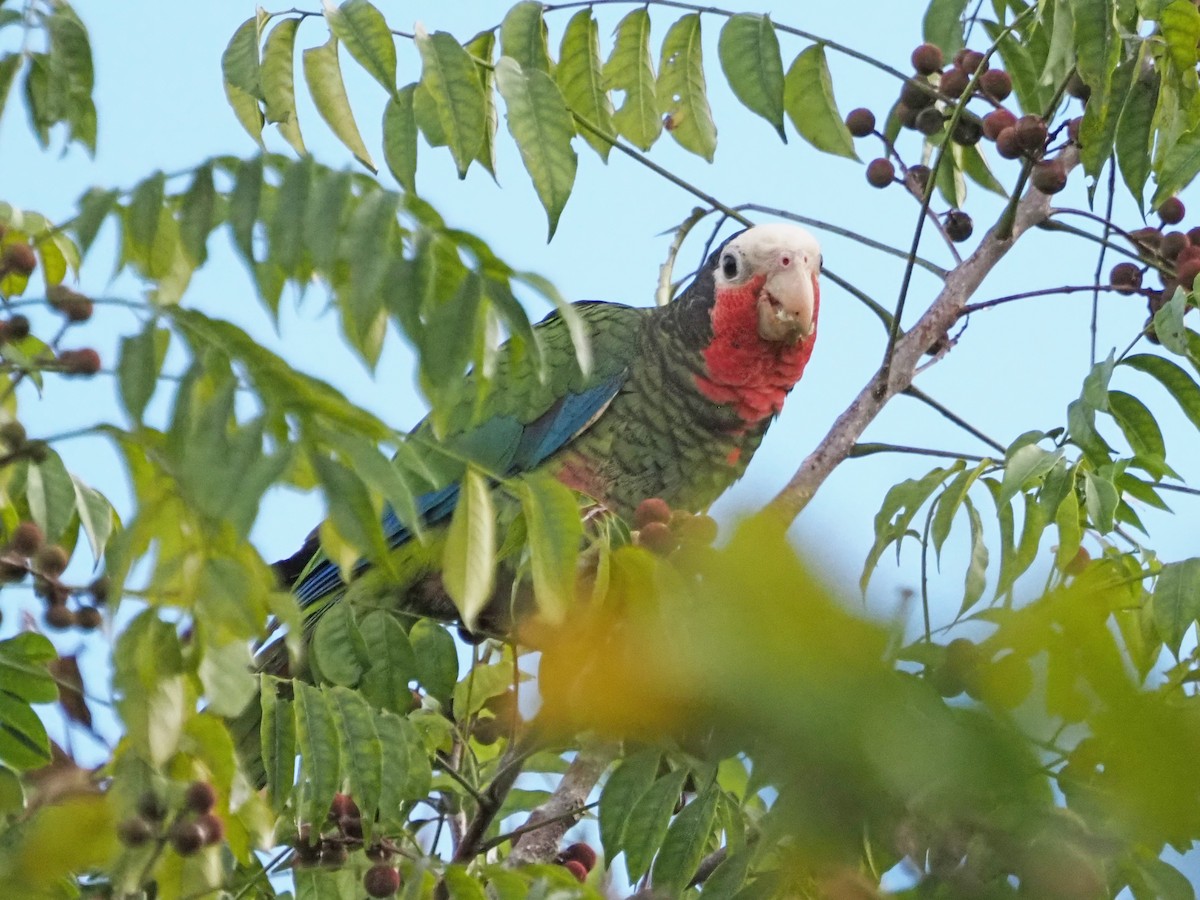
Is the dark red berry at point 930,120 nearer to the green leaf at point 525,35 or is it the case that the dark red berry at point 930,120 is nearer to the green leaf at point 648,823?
the green leaf at point 525,35

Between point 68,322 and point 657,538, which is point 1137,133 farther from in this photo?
point 68,322

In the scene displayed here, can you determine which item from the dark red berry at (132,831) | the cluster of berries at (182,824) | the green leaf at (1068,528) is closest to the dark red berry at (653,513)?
the green leaf at (1068,528)

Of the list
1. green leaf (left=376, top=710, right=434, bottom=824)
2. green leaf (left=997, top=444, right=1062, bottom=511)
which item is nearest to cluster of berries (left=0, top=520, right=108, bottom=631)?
green leaf (left=376, top=710, right=434, bottom=824)

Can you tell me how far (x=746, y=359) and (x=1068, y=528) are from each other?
1.39m

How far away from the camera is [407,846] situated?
84.4 inches

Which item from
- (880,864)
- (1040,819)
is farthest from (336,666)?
(1040,819)

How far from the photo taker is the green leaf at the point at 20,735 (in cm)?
177

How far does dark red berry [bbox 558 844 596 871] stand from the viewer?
7.45 ft

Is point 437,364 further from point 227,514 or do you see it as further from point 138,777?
point 138,777

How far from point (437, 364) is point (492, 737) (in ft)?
4.05

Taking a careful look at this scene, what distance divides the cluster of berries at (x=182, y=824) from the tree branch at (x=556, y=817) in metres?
0.75

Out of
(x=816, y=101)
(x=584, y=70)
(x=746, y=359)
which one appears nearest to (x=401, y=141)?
(x=584, y=70)

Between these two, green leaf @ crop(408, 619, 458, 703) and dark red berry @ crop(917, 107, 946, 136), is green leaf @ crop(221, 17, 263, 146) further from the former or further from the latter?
dark red berry @ crop(917, 107, 946, 136)

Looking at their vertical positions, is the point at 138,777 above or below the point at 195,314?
below
